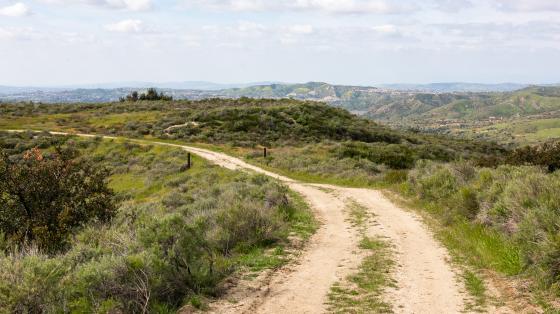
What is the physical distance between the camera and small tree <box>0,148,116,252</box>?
1318 centimetres

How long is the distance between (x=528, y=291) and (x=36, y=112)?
8678 cm

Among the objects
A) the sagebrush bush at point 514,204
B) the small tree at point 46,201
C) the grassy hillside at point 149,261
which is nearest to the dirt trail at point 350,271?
the grassy hillside at point 149,261

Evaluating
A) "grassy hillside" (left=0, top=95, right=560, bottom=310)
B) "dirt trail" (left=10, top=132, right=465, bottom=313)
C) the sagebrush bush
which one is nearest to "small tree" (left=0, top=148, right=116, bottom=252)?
"dirt trail" (left=10, top=132, right=465, bottom=313)

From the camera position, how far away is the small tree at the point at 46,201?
13.2 metres

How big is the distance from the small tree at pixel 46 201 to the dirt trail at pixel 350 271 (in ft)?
21.3

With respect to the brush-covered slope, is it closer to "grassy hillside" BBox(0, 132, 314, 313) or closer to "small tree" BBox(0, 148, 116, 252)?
"small tree" BBox(0, 148, 116, 252)

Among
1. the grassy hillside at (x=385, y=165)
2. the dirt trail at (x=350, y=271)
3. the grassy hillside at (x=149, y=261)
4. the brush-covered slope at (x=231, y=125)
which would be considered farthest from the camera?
the brush-covered slope at (x=231, y=125)

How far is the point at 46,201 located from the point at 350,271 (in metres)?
9.58

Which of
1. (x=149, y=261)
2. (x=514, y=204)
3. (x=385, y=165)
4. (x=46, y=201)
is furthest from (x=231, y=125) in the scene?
(x=149, y=261)

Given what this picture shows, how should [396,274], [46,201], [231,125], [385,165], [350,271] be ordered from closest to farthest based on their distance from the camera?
[396,274] → [350,271] → [46,201] → [385,165] → [231,125]

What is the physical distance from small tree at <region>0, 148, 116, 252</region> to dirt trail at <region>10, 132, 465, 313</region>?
6.50 m

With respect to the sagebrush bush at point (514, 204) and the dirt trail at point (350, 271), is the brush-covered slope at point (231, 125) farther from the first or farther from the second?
the dirt trail at point (350, 271)

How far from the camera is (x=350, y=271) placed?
426 inches

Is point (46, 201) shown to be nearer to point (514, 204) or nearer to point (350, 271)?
point (350, 271)
